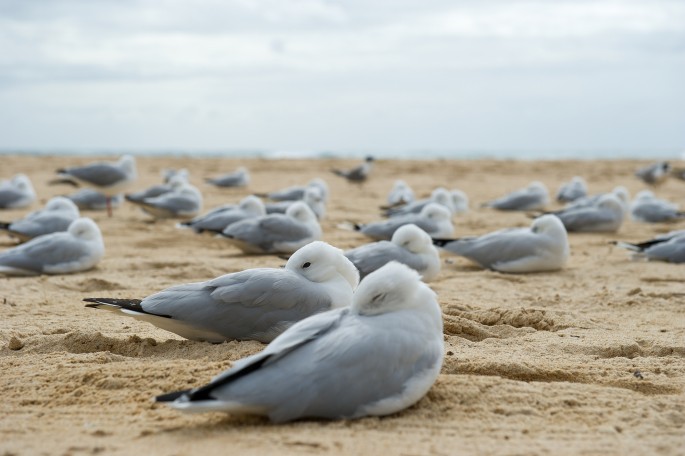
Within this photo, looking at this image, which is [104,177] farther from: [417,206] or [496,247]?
[496,247]

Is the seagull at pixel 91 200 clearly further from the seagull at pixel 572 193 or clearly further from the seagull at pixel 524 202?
the seagull at pixel 572 193

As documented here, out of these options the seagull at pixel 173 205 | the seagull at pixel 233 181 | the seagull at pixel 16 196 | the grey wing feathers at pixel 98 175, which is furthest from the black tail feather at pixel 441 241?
the seagull at pixel 233 181

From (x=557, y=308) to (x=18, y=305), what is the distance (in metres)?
4.29

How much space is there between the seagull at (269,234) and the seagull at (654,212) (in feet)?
22.0

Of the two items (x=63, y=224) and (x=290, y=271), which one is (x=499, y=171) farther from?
(x=290, y=271)

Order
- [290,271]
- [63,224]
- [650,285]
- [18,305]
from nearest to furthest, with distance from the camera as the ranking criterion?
1. [290,271]
2. [18,305]
3. [650,285]
4. [63,224]

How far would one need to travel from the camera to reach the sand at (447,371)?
3605mm

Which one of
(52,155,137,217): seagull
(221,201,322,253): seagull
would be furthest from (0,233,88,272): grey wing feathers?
(52,155,137,217): seagull

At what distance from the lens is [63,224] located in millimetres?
10625

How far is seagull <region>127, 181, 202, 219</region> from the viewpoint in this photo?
545 inches

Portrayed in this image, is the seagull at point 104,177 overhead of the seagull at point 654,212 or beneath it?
overhead

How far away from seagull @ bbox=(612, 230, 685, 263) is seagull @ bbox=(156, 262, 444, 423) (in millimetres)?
6253

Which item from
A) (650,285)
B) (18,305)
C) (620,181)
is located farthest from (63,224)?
(620,181)

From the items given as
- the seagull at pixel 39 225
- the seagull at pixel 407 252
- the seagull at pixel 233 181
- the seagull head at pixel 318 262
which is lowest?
the seagull at pixel 233 181
